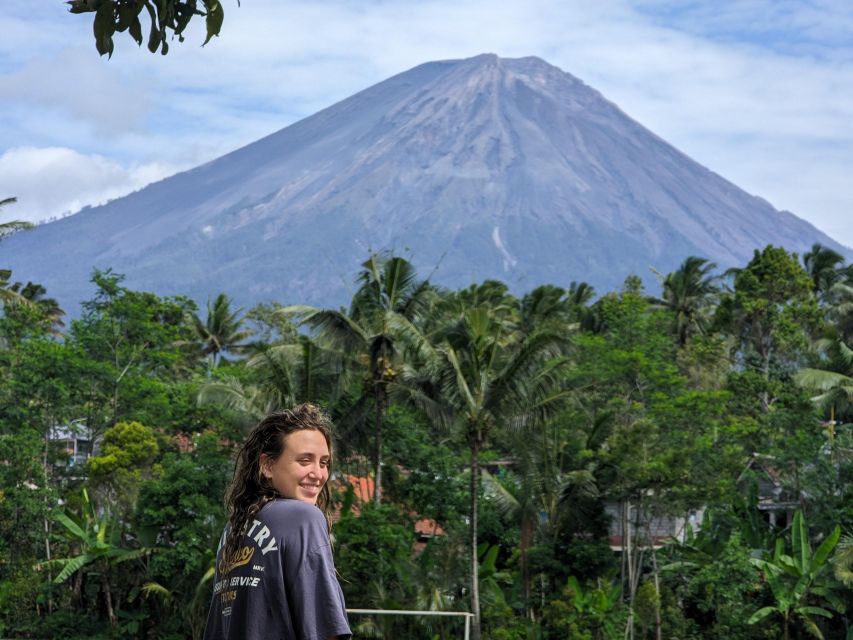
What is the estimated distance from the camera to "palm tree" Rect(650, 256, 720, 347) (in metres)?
49.2

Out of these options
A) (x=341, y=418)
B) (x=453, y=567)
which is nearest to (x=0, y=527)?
(x=341, y=418)

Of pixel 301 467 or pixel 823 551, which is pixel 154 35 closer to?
pixel 301 467

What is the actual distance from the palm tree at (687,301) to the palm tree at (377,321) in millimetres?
21097

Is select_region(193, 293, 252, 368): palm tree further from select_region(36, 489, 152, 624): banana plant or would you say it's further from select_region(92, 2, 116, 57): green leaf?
select_region(92, 2, 116, 57): green leaf

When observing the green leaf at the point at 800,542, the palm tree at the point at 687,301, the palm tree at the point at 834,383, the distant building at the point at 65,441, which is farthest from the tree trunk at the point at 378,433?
the palm tree at the point at 687,301

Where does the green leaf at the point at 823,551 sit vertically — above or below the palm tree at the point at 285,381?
below

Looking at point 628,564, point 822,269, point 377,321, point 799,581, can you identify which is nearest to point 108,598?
point 377,321

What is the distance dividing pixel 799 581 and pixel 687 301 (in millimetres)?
22783

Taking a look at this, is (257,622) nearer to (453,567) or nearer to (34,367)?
(453,567)

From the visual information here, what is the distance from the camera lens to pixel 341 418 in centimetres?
3044

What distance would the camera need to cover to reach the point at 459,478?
30500 mm

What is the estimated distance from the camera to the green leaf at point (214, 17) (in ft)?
11.5

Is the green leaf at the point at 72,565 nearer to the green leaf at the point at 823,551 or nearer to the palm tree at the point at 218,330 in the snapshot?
the green leaf at the point at 823,551

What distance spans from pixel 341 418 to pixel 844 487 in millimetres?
11310
